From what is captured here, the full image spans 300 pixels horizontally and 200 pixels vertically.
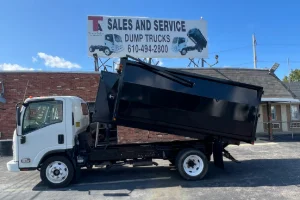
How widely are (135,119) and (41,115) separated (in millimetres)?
2447

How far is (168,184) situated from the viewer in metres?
7.56

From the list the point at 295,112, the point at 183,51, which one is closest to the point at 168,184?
the point at 183,51

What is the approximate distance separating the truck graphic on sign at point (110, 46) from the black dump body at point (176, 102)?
11.3 metres

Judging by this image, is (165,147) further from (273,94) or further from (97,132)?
(273,94)

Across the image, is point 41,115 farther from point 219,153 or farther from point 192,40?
point 192,40

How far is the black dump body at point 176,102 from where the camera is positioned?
7336mm

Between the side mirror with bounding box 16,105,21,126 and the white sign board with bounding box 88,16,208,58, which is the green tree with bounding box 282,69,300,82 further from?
the side mirror with bounding box 16,105,21,126

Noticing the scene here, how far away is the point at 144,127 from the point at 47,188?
3.01m

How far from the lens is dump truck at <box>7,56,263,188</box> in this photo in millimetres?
7324

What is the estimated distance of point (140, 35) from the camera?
18.8m

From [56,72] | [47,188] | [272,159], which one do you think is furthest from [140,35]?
[47,188]

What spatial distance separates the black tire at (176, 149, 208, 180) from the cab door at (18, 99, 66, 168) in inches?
123

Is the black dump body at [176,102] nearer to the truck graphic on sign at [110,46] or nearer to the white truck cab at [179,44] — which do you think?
the truck graphic on sign at [110,46]

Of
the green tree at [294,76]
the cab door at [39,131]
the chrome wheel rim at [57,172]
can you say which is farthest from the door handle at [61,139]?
the green tree at [294,76]
